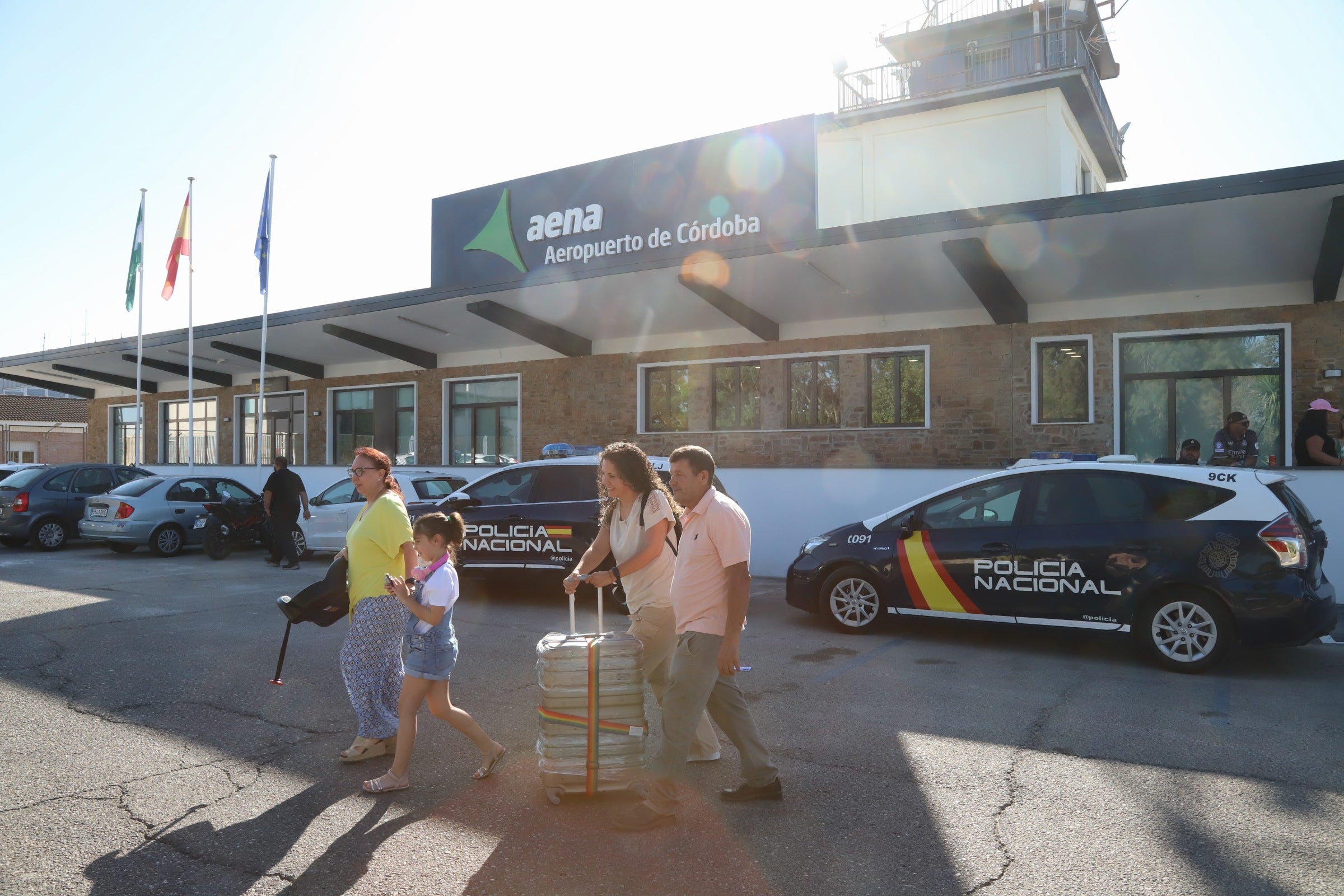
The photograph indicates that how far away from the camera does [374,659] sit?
474 centimetres

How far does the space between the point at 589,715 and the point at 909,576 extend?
188 inches

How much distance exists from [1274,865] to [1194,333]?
38.3 feet

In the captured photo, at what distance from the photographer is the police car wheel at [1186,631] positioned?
272 inches

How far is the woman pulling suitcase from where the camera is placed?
4453mm

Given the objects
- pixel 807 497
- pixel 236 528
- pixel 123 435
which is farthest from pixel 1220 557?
pixel 123 435

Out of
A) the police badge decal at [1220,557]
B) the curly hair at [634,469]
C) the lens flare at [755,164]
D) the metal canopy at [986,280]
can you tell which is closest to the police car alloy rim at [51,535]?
the lens flare at [755,164]

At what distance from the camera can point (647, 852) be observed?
3711 millimetres

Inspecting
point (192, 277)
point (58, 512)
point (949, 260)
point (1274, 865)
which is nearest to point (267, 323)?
point (192, 277)

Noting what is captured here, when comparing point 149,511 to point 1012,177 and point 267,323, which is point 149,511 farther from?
point 1012,177

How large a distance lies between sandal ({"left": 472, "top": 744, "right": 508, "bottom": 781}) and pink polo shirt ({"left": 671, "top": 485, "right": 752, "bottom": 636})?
47.3 inches

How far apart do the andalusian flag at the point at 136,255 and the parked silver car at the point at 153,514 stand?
9.36 meters

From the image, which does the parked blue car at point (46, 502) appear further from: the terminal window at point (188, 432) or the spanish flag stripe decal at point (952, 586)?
the spanish flag stripe decal at point (952, 586)

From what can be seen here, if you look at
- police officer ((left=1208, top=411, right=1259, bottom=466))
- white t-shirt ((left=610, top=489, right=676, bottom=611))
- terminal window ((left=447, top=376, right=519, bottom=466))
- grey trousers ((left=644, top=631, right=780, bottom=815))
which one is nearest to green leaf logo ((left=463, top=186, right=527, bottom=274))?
terminal window ((left=447, top=376, right=519, bottom=466))

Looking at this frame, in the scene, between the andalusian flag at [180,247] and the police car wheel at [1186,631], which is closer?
the police car wheel at [1186,631]
